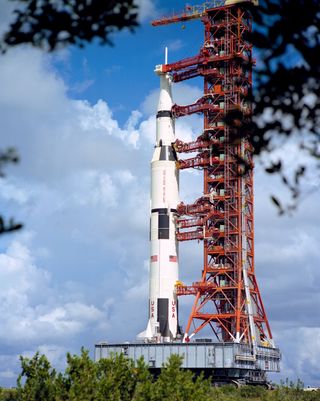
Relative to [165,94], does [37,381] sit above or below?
below

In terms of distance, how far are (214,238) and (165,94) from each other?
71.3ft

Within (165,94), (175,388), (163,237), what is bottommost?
(175,388)

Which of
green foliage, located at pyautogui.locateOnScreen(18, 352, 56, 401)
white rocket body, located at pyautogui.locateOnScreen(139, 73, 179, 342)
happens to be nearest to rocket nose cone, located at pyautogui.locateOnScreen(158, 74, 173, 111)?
white rocket body, located at pyautogui.locateOnScreen(139, 73, 179, 342)

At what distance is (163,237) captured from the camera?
103 m

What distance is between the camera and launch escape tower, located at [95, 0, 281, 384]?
100 metres

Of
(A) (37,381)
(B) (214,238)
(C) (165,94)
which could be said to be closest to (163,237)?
(B) (214,238)

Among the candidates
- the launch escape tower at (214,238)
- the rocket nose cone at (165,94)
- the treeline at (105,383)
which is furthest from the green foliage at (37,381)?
the rocket nose cone at (165,94)

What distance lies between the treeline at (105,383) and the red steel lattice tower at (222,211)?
39.2 m

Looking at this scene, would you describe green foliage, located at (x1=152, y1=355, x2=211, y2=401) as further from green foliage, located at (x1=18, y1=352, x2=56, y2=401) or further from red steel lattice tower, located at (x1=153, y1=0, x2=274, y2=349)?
red steel lattice tower, located at (x1=153, y1=0, x2=274, y2=349)

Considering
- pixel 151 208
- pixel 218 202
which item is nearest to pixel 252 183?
pixel 218 202

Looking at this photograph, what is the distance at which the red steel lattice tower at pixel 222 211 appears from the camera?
101875mm

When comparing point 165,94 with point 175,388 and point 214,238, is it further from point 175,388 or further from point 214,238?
point 175,388

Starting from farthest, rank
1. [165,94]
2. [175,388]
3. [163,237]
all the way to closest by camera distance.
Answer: [165,94] < [163,237] < [175,388]

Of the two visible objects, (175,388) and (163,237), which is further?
(163,237)
